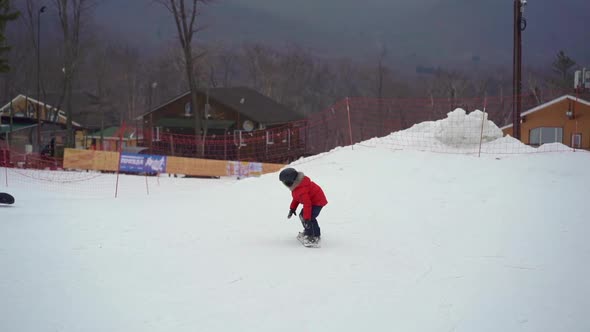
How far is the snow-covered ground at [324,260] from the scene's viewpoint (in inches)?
221

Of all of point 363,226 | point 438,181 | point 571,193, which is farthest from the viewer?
point 438,181

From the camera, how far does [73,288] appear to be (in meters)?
6.21

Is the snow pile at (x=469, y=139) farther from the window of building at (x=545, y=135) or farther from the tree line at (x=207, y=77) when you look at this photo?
the tree line at (x=207, y=77)

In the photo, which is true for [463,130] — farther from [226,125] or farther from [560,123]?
[226,125]

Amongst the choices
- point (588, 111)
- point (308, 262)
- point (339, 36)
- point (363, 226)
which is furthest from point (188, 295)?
point (339, 36)

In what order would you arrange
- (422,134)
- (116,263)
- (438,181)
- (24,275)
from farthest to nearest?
(422,134), (438,181), (116,263), (24,275)

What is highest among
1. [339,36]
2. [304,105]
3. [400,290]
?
[339,36]

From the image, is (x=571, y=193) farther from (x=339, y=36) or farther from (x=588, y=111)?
(x=339, y=36)

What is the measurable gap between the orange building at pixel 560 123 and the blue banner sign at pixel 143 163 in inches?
742

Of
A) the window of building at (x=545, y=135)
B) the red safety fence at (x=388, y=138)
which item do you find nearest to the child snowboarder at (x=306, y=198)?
the red safety fence at (x=388, y=138)

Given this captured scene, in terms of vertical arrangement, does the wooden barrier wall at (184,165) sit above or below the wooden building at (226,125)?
below

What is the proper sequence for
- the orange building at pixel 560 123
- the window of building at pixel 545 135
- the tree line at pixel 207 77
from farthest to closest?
the tree line at pixel 207 77 → the window of building at pixel 545 135 → the orange building at pixel 560 123

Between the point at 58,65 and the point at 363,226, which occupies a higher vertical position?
the point at 58,65

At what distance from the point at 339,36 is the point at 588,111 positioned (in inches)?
6938
